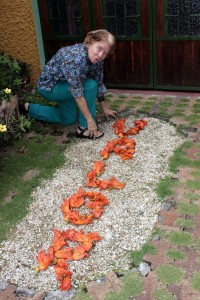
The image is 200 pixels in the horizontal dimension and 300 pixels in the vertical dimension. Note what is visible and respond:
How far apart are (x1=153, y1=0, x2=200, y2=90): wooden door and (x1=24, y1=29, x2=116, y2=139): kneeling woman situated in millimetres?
1287

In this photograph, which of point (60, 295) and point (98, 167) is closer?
point (60, 295)

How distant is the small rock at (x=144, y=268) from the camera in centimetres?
285

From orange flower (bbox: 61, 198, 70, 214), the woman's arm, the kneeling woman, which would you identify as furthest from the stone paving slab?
the kneeling woman

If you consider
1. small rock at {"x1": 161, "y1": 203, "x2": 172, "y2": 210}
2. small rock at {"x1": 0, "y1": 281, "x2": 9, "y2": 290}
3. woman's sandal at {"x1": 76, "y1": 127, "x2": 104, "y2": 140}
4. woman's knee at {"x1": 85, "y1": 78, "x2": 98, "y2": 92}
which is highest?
woman's knee at {"x1": 85, "y1": 78, "x2": 98, "y2": 92}

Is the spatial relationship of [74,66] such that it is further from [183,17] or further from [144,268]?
[144,268]

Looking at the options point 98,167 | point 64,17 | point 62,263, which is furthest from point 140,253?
point 64,17

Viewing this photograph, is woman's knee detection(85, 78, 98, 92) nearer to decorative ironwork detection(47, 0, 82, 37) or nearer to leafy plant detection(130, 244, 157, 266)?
decorative ironwork detection(47, 0, 82, 37)

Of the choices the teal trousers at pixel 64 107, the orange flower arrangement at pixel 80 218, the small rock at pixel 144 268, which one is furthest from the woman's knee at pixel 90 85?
the small rock at pixel 144 268

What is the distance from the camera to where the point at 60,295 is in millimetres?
2748

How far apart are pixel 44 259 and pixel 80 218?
1.75ft

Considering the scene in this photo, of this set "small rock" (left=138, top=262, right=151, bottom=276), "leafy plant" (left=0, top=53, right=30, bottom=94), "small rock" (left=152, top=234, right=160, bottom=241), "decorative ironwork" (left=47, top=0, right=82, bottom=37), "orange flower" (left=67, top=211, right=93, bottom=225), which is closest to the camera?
"small rock" (left=138, top=262, right=151, bottom=276)

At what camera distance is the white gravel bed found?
2951mm

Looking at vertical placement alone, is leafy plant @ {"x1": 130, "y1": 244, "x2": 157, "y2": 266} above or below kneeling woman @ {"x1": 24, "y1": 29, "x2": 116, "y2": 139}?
below

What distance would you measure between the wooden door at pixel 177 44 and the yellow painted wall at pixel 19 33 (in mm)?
1927
